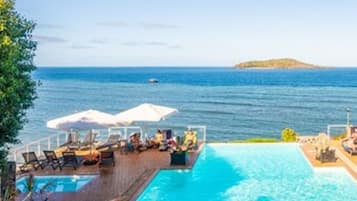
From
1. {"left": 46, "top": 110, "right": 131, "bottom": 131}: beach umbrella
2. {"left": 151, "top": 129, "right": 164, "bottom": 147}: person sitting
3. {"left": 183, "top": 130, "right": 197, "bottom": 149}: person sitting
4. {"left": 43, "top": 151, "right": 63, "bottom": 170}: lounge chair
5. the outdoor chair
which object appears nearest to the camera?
{"left": 43, "top": 151, "right": 63, "bottom": 170}: lounge chair

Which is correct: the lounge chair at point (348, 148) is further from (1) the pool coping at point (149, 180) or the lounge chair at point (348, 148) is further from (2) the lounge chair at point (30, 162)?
(2) the lounge chair at point (30, 162)

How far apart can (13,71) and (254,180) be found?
9198mm

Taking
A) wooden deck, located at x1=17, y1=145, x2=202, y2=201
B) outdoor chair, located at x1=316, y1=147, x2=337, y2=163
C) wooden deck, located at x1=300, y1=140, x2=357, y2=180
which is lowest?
wooden deck, located at x1=17, y1=145, x2=202, y2=201

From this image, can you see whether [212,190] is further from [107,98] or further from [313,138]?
[107,98]

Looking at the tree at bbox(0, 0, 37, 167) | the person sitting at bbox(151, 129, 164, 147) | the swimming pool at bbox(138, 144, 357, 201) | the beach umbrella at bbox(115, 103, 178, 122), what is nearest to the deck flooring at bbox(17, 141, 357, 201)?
the swimming pool at bbox(138, 144, 357, 201)

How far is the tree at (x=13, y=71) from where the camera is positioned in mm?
5691

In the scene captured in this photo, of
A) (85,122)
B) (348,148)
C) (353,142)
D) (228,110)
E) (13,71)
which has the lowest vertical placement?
(228,110)

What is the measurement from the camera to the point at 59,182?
12.9 metres

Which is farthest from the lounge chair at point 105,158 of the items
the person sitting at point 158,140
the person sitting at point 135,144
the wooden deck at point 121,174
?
the person sitting at point 158,140

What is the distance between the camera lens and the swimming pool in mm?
12070

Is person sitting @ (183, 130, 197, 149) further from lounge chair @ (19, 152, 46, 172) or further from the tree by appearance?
the tree

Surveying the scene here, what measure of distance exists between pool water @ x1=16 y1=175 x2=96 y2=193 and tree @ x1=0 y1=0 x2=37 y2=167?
5.71 m

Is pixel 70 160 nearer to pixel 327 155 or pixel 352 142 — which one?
pixel 327 155

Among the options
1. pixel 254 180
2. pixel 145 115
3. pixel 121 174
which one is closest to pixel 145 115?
pixel 145 115
